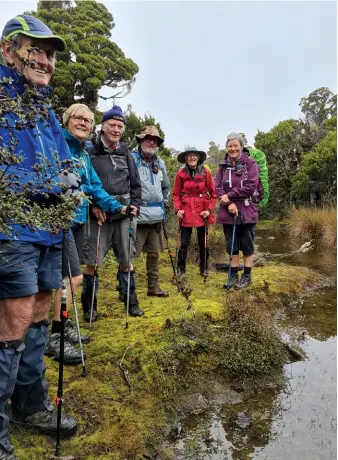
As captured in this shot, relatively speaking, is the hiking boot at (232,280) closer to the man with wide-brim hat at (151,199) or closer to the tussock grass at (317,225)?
the man with wide-brim hat at (151,199)

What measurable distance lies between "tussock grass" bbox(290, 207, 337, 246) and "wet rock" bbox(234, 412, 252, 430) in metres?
9.36

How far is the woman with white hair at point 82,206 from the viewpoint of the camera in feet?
11.8

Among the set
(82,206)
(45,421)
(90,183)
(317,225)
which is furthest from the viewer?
(317,225)

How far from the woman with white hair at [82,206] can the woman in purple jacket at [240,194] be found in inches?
92.8

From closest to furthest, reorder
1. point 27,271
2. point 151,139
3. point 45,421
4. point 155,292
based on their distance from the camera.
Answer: point 27,271
point 45,421
point 151,139
point 155,292

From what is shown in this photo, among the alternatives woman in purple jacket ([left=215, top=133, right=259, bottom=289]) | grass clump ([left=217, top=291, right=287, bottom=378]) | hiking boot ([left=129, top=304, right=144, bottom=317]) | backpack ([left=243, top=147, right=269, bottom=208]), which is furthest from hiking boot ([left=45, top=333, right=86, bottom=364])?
backpack ([left=243, top=147, right=269, bottom=208])

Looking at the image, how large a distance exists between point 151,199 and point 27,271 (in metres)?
3.28

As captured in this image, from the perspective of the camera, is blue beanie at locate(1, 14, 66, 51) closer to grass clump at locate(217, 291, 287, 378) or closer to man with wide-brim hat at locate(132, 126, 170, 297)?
man with wide-brim hat at locate(132, 126, 170, 297)

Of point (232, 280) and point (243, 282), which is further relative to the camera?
point (232, 280)

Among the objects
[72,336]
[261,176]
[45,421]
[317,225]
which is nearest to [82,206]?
[72,336]

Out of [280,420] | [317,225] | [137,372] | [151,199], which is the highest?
[151,199]

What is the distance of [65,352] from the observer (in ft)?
11.8

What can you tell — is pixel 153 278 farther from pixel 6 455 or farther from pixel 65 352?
pixel 6 455

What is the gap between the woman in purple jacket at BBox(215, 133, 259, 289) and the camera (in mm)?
6152
